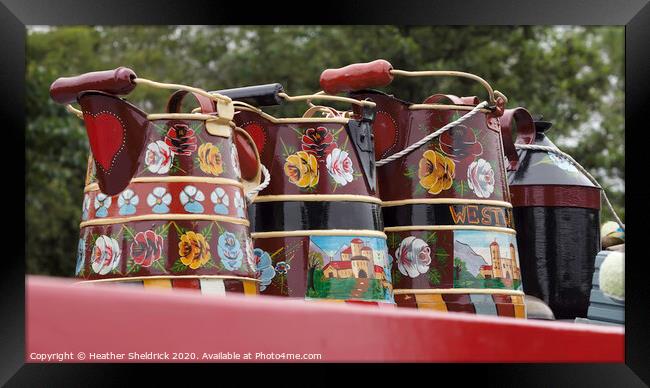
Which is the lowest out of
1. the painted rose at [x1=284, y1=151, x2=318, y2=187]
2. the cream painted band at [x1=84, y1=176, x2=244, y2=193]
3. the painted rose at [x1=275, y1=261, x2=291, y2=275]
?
the painted rose at [x1=275, y1=261, x2=291, y2=275]

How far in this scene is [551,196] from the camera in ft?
13.2

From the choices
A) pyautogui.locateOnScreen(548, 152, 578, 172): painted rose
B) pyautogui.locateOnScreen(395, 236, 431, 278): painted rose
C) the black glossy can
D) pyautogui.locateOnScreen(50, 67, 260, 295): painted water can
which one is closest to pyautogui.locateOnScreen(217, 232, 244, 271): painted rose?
pyautogui.locateOnScreen(50, 67, 260, 295): painted water can

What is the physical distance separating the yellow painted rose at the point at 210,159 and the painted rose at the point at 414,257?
694mm

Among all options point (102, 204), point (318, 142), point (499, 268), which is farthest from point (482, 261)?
point (102, 204)

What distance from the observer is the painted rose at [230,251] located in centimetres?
288

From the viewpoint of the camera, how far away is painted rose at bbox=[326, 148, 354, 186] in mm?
3229

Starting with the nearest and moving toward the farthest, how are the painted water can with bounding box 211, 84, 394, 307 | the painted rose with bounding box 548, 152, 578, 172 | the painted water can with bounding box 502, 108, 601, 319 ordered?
the painted water can with bounding box 211, 84, 394, 307, the painted water can with bounding box 502, 108, 601, 319, the painted rose with bounding box 548, 152, 578, 172

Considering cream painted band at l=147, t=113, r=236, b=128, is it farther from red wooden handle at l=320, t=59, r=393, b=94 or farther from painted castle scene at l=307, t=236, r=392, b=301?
red wooden handle at l=320, t=59, r=393, b=94

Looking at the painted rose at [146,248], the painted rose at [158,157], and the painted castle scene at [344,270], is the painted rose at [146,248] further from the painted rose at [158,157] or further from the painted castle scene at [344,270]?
the painted castle scene at [344,270]

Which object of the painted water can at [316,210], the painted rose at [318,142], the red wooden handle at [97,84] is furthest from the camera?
the painted rose at [318,142]

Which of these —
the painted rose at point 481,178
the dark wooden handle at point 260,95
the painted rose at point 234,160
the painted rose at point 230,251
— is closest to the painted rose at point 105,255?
the painted rose at point 230,251

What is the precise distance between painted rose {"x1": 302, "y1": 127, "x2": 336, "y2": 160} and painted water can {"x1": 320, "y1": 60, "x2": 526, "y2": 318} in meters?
0.26
